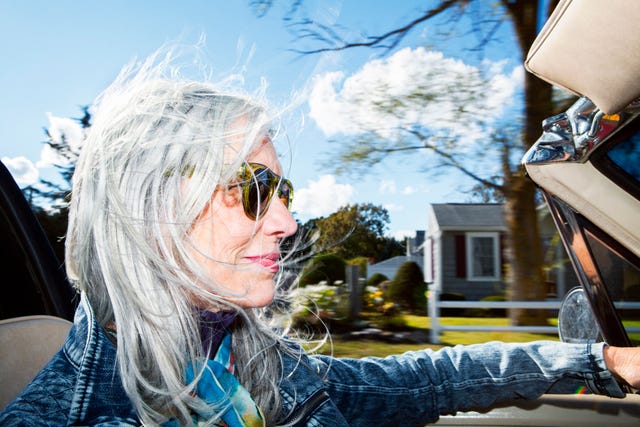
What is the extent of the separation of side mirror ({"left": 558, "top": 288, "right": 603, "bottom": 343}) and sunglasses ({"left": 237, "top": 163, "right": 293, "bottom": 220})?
2.84ft

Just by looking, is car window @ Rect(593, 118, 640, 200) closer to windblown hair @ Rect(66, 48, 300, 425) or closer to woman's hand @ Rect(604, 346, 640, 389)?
woman's hand @ Rect(604, 346, 640, 389)

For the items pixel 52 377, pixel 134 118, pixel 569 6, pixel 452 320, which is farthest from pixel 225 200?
pixel 452 320

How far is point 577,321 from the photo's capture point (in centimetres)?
145

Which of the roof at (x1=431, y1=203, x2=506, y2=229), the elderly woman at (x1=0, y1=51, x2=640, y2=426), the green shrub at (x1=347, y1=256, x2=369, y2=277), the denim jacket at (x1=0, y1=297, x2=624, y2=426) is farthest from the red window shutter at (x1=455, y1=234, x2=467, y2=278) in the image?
the elderly woman at (x1=0, y1=51, x2=640, y2=426)

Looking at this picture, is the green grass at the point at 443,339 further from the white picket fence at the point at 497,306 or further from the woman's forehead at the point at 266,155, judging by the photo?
the woman's forehead at the point at 266,155

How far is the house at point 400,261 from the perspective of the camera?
304 inches

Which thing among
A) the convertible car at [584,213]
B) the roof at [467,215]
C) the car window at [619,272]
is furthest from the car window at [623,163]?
the roof at [467,215]

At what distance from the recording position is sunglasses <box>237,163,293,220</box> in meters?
1.11

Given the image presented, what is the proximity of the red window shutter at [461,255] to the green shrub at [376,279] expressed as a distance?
3.07 metres

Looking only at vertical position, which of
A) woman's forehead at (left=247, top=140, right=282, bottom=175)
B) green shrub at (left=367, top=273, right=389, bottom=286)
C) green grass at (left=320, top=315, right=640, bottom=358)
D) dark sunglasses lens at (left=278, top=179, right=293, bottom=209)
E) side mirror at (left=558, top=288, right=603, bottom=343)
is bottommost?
green grass at (left=320, top=315, right=640, bottom=358)

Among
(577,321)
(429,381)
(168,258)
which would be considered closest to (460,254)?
(577,321)

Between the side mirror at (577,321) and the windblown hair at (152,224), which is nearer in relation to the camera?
the windblown hair at (152,224)

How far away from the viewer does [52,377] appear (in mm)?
939

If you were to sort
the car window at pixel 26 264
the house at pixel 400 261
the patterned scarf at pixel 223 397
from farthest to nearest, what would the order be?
the house at pixel 400 261 → the car window at pixel 26 264 → the patterned scarf at pixel 223 397
